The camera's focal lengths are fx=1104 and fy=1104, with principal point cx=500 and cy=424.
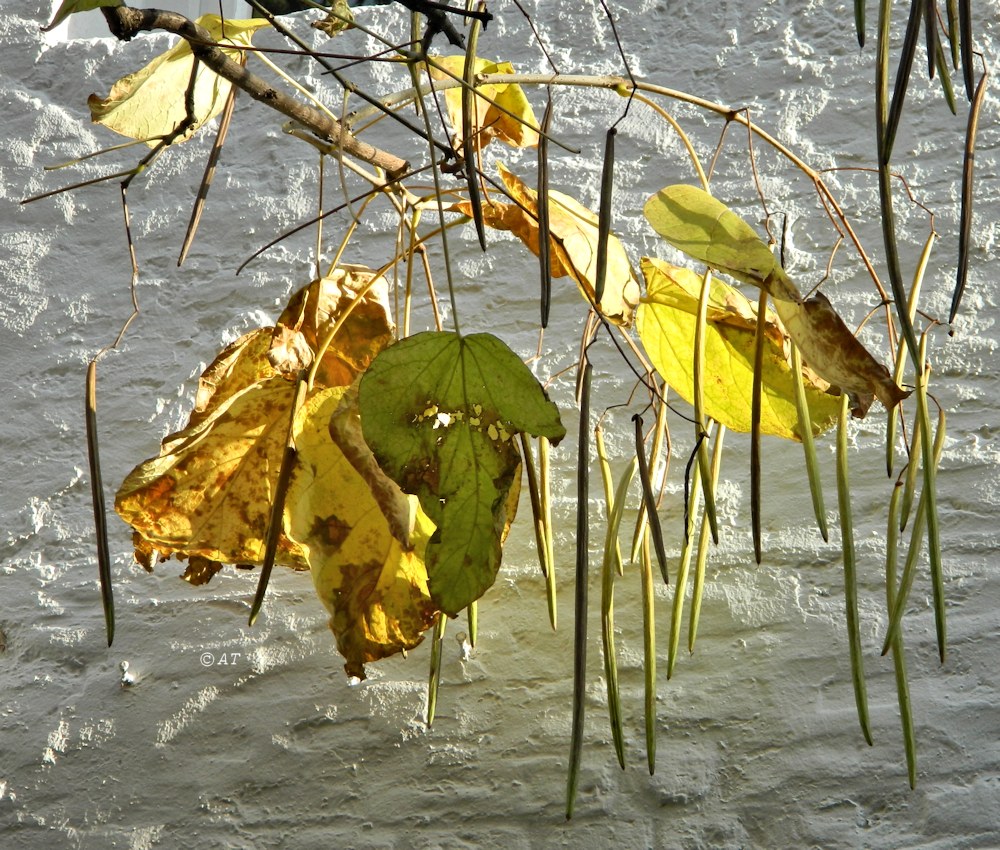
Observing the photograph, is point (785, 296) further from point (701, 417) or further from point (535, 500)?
point (535, 500)

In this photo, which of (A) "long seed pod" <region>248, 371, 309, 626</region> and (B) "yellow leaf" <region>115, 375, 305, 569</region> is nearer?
(A) "long seed pod" <region>248, 371, 309, 626</region>

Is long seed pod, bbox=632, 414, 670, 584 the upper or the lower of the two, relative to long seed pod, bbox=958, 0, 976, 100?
lower

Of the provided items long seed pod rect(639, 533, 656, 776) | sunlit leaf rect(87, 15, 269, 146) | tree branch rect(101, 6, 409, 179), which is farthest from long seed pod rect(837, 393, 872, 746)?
sunlit leaf rect(87, 15, 269, 146)

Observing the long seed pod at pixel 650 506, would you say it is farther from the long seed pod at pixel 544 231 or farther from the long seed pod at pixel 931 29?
the long seed pod at pixel 931 29

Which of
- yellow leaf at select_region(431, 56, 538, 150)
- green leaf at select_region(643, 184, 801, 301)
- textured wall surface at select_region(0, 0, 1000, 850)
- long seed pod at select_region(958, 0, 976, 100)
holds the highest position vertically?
long seed pod at select_region(958, 0, 976, 100)

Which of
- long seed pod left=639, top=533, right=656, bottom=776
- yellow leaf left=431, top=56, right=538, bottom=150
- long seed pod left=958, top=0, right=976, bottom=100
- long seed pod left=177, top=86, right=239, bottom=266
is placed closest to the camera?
long seed pod left=958, top=0, right=976, bottom=100

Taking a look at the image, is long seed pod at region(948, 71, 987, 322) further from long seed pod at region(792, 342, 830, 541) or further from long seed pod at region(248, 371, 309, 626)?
long seed pod at region(248, 371, 309, 626)

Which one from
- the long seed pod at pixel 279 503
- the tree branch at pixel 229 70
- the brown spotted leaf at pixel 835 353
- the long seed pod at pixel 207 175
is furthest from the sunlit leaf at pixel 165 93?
the brown spotted leaf at pixel 835 353

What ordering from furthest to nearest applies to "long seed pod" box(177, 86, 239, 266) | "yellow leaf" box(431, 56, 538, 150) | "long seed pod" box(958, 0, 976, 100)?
"yellow leaf" box(431, 56, 538, 150), "long seed pod" box(177, 86, 239, 266), "long seed pod" box(958, 0, 976, 100)
